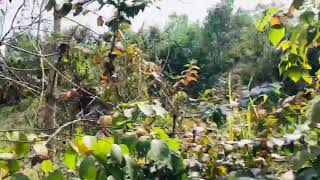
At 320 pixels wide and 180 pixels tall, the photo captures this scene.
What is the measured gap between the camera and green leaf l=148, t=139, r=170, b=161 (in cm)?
94

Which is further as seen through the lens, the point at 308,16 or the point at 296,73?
the point at 296,73

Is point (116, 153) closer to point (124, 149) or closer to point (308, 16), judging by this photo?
point (124, 149)

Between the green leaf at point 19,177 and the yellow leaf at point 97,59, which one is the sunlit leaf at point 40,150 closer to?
the green leaf at point 19,177

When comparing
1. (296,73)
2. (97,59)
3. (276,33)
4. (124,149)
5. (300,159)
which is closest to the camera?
(300,159)

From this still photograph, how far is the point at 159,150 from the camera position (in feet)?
3.09

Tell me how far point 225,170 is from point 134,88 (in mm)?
1302

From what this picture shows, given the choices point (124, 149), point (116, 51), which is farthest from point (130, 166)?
point (116, 51)

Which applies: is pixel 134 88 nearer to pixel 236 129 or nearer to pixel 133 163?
pixel 236 129

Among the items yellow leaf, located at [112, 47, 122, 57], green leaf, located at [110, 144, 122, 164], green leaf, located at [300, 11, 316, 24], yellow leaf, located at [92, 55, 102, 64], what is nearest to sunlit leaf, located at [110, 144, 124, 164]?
green leaf, located at [110, 144, 122, 164]

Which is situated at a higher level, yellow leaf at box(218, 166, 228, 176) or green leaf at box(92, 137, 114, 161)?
green leaf at box(92, 137, 114, 161)

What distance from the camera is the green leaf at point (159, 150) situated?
937 mm

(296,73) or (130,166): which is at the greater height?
(296,73)

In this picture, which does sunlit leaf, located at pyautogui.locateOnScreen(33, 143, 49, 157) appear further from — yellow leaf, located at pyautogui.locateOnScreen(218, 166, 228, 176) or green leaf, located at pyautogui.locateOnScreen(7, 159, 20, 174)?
yellow leaf, located at pyautogui.locateOnScreen(218, 166, 228, 176)

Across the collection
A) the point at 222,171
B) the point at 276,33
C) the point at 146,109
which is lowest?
the point at 222,171
